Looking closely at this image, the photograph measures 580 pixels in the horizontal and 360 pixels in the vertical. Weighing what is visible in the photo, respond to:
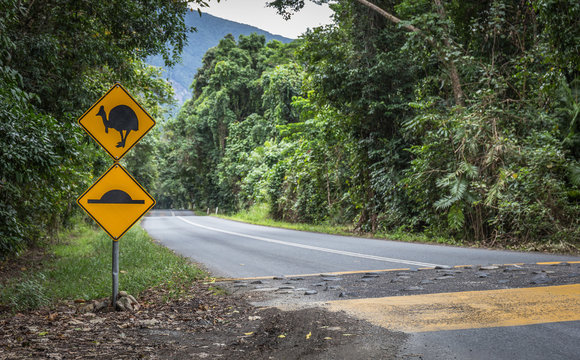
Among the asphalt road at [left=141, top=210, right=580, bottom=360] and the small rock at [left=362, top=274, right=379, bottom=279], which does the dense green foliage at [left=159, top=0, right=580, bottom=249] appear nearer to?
the asphalt road at [left=141, top=210, right=580, bottom=360]

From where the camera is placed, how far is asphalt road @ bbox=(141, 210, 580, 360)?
137 inches

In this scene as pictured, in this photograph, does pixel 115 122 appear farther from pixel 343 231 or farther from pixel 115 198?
pixel 343 231

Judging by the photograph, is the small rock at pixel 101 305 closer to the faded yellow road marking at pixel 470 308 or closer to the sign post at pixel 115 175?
the sign post at pixel 115 175

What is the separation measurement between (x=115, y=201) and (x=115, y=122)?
100 centimetres

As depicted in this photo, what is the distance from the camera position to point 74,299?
589 centimetres

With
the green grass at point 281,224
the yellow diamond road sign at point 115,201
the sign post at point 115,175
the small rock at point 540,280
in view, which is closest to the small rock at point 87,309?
the sign post at point 115,175

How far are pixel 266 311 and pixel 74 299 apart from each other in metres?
2.91

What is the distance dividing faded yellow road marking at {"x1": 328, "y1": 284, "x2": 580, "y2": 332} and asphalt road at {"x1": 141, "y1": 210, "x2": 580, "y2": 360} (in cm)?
1

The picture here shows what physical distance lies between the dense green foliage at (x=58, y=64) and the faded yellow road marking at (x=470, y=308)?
472 centimetres

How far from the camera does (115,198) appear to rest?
5.36 metres

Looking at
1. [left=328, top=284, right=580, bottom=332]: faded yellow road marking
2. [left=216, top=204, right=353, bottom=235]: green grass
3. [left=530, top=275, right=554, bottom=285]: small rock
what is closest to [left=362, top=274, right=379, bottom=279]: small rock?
[left=328, top=284, right=580, bottom=332]: faded yellow road marking

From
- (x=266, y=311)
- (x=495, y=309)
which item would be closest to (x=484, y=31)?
(x=495, y=309)

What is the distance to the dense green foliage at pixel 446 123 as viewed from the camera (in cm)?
1030

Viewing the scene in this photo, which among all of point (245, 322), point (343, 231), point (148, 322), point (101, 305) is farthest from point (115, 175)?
point (343, 231)
